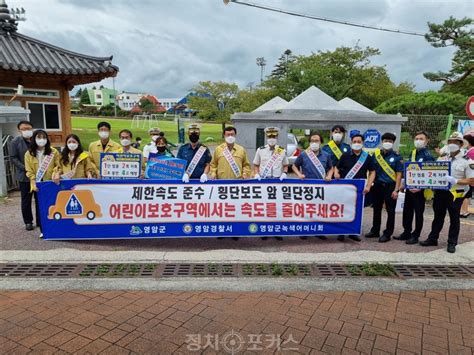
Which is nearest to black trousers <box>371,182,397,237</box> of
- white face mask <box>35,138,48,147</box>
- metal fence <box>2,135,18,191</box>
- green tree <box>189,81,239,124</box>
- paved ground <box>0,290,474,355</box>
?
paved ground <box>0,290,474,355</box>

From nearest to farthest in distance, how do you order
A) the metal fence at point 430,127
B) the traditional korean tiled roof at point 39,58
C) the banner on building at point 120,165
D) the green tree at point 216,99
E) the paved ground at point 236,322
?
the paved ground at point 236,322, the banner on building at point 120,165, the traditional korean tiled roof at point 39,58, the metal fence at point 430,127, the green tree at point 216,99

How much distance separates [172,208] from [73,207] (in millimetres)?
1453

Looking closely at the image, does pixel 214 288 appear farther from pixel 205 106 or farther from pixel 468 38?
pixel 205 106

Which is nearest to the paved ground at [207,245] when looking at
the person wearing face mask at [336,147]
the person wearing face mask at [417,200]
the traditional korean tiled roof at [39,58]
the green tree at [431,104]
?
the person wearing face mask at [417,200]

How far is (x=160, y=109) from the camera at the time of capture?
101 m

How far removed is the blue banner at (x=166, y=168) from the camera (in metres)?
5.35

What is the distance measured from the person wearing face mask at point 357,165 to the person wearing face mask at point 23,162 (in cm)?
502

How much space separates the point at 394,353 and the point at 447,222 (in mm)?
4954

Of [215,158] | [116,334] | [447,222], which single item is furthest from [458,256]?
[116,334]

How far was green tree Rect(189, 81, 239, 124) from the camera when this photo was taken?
42.0 m

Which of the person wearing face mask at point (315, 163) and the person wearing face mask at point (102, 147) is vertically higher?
the person wearing face mask at point (102, 147)

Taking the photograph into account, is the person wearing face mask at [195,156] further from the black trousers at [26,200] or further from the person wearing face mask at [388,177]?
the person wearing face mask at [388,177]

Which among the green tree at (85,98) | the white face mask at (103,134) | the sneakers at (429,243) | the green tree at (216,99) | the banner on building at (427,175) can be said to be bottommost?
the sneakers at (429,243)

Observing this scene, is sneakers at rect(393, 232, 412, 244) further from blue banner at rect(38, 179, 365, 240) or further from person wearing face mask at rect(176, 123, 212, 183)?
person wearing face mask at rect(176, 123, 212, 183)
